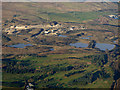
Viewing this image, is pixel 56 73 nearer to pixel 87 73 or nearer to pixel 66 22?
pixel 87 73

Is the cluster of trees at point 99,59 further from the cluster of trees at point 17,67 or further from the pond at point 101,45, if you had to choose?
the cluster of trees at point 17,67

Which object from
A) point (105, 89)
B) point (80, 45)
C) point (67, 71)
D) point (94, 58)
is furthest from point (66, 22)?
point (105, 89)

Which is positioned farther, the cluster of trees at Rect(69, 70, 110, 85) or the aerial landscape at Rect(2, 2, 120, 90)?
the aerial landscape at Rect(2, 2, 120, 90)

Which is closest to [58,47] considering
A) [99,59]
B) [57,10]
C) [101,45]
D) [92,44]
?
[92,44]

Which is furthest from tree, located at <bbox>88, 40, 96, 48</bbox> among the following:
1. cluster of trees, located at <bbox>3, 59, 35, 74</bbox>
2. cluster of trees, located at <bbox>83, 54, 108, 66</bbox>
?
cluster of trees, located at <bbox>3, 59, 35, 74</bbox>

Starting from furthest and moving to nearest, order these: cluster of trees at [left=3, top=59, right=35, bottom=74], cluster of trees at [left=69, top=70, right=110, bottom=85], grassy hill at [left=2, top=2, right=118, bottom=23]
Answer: grassy hill at [left=2, top=2, right=118, bottom=23]
cluster of trees at [left=3, top=59, right=35, bottom=74]
cluster of trees at [left=69, top=70, right=110, bottom=85]


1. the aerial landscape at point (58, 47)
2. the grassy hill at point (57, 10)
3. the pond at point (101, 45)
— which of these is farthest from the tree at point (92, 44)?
the grassy hill at point (57, 10)

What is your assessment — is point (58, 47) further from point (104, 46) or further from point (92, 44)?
point (104, 46)

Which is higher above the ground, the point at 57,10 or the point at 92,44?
the point at 57,10

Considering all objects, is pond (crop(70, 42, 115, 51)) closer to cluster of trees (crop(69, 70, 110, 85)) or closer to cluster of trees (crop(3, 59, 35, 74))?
cluster of trees (crop(69, 70, 110, 85))
